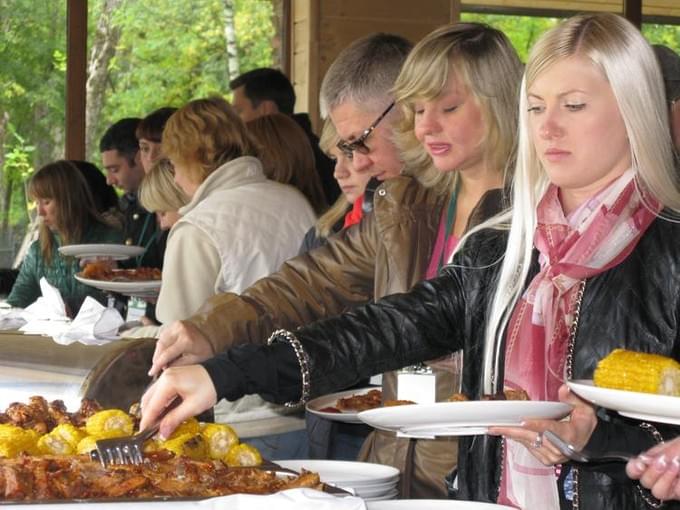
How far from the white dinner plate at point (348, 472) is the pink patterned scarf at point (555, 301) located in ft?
0.58

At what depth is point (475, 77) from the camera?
258cm

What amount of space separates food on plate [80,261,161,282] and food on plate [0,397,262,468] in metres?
2.63

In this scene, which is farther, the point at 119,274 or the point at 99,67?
the point at 99,67

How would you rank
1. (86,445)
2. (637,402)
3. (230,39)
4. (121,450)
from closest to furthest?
(637,402), (121,450), (86,445), (230,39)

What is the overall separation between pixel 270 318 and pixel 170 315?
3.15ft

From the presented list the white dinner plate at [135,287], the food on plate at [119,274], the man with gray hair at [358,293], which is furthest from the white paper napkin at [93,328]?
the food on plate at [119,274]

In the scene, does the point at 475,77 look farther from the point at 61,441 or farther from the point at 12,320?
the point at 12,320

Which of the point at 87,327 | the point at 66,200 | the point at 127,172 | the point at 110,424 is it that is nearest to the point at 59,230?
the point at 66,200

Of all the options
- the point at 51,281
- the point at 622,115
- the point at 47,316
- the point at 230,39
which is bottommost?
the point at 51,281

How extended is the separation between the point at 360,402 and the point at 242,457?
0.76 meters

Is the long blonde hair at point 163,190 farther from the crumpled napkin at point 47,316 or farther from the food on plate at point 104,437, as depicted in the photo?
the food on plate at point 104,437

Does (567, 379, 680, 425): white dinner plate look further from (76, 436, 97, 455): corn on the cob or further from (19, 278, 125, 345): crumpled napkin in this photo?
(19, 278, 125, 345): crumpled napkin

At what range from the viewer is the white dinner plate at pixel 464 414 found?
5.36 ft

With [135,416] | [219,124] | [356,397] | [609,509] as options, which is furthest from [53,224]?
[609,509]
